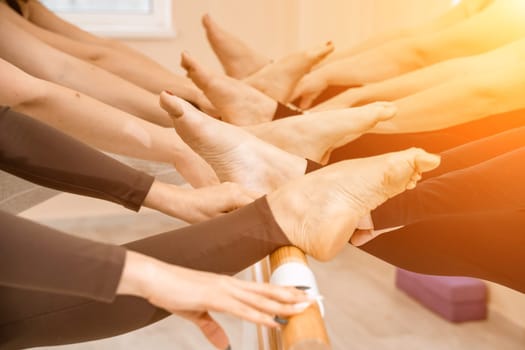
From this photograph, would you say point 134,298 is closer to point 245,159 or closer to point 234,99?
point 245,159

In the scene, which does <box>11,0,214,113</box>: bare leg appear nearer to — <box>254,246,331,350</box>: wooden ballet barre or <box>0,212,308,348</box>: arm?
<box>254,246,331,350</box>: wooden ballet barre

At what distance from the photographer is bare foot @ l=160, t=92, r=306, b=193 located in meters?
0.91

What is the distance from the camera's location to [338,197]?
30.0 inches

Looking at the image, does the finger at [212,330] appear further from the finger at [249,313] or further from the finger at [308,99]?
the finger at [308,99]

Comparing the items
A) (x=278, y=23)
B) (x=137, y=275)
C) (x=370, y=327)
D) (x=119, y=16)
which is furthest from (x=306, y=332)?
(x=278, y=23)

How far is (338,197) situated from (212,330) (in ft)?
0.73

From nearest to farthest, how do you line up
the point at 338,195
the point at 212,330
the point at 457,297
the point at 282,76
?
the point at 212,330 < the point at 338,195 < the point at 282,76 < the point at 457,297

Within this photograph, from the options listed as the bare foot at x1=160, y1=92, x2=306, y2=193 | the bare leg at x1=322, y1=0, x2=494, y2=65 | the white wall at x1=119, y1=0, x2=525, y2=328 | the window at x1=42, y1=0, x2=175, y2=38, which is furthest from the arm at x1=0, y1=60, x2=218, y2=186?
the window at x1=42, y1=0, x2=175, y2=38

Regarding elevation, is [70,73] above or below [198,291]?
above

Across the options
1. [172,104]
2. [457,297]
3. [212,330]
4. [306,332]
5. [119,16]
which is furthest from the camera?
[119,16]

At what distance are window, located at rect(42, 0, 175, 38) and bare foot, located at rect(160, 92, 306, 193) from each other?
1961 mm

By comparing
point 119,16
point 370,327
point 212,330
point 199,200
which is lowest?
point 370,327

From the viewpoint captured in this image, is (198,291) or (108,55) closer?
(198,291)

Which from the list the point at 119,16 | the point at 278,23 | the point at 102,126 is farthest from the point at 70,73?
the point at 278,23
